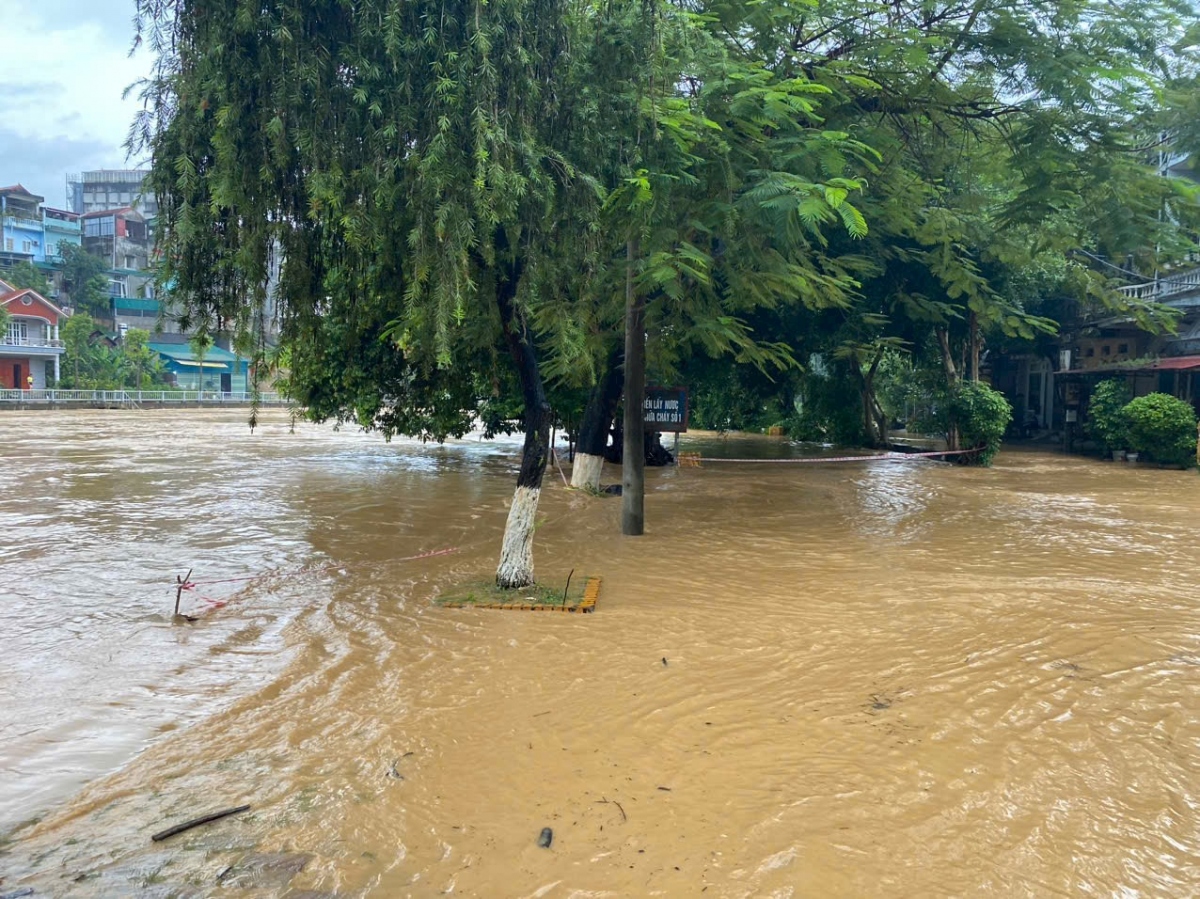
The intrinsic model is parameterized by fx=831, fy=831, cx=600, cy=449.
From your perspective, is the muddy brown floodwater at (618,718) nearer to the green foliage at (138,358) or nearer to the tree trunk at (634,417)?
the tree trunk at (634,417)

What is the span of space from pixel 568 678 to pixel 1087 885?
3135 mm

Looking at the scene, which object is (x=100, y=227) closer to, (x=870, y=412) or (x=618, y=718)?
(x=870, y=412)

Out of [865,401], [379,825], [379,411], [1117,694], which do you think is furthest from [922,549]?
[865,401]

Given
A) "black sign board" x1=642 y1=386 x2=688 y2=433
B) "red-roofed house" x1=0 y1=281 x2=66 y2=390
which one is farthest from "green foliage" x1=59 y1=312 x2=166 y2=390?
"black sign board" x1=642 y1=386 x2=688 y2=433

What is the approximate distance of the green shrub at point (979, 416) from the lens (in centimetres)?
2016

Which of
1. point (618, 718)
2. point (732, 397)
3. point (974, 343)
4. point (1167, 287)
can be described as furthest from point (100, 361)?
point (618, 718)

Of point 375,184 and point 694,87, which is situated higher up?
point 694,87

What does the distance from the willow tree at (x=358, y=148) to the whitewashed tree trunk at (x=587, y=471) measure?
7820mm

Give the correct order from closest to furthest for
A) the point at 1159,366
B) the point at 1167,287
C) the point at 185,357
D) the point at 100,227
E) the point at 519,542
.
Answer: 1. the point at 519,542
2. the point at 1159,366
3. the point at 1167,287
4. the point at 185,357
5. the point at 100,227

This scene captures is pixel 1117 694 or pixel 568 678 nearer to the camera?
pixel 1117 694

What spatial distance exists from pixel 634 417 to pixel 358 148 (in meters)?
5.24

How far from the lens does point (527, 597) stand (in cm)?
755

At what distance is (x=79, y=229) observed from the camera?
66.9m

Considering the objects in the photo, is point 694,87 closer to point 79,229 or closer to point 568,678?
point 568,678
